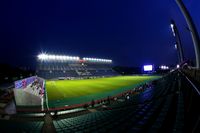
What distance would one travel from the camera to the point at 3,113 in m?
15.8

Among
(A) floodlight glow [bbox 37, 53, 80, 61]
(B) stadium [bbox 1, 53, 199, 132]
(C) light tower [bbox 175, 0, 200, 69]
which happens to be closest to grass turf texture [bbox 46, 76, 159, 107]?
(B) stadium [bbox 1, 53, 199, 132]

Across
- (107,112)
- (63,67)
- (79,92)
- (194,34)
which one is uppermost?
(194,34)

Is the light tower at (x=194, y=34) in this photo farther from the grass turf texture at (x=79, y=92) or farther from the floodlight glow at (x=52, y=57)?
the floodlight glow at (x=52, y=57)

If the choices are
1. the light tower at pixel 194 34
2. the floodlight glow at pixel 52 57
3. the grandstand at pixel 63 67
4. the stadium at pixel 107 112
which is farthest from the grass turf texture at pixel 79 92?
the floodlight glow at pixel 52 57

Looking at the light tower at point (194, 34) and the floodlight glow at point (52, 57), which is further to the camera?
the floodlight glow at point (52, 57)

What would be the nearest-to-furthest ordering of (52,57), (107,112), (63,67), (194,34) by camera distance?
1. (194,34)
2. (107,112)
3. (63,67)
4. (52,57)

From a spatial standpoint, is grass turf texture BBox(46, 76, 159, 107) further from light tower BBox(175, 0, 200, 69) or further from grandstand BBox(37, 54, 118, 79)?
grandstand BBox(37, 54, 118, 79)

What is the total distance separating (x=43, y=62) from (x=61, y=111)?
78.4 meters

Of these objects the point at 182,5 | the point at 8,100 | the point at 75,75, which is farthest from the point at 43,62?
the point at 182,5

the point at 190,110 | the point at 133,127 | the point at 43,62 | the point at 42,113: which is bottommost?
the point at 42,113

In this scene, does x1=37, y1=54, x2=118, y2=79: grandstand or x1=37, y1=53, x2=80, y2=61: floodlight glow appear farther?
x1=37, y1=53, x2=80, y2=61: floodlight glow

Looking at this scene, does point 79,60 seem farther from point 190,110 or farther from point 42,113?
point 190,110

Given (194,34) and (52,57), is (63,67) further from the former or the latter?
(194,34)

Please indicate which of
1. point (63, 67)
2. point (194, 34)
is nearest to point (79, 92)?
point (194, 34)
